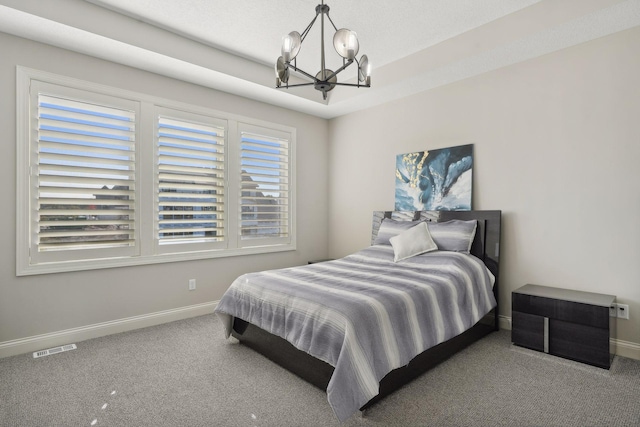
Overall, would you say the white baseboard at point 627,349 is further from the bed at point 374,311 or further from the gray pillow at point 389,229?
the gray pillow at point 389,229

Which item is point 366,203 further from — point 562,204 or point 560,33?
point 560,33

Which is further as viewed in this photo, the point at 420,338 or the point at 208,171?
the point at 208,171

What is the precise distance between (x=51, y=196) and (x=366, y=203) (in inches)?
137

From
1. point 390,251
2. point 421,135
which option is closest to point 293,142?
point 421,135

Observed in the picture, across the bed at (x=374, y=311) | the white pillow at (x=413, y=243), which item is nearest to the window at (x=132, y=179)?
the bed at (x=374, y=311)

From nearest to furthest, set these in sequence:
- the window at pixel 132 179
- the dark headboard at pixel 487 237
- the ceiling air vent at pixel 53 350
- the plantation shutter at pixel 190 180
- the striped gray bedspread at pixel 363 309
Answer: the striped gray bedspread at pixel 363 309, the ceiling air vent at pixel 53 350, the window at pixel 132 179, the dark headboard at pixel 487 237, the plantation shutter at pixel 190 180

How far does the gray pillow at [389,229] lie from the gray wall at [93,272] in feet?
4.72

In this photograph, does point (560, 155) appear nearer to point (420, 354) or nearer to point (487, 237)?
point (487, 237)

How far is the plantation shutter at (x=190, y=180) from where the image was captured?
3561mm

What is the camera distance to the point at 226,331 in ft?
9.69

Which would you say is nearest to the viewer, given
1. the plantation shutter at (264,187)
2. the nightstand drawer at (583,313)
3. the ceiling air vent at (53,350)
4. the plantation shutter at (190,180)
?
the nightstand drawer at (583,313)

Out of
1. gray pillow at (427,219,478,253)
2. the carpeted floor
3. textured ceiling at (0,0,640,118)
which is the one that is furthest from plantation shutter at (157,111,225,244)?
gray pillow at (427,219,478,253)

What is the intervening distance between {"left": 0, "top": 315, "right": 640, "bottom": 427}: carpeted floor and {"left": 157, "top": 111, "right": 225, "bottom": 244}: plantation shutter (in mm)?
1299

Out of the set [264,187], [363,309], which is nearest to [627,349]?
[363,309]
